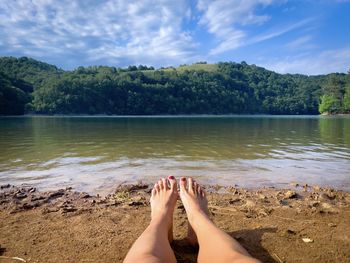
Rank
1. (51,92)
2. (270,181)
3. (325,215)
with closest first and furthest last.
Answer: (325,215)
(270,181)
(51,92)

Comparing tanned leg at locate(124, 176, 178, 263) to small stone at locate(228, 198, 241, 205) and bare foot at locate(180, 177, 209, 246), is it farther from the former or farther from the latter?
small stone at locate(228, 198, 241, 205)

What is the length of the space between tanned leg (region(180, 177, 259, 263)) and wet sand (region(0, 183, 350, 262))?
0.71 ft

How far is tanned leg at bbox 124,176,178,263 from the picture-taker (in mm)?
1687

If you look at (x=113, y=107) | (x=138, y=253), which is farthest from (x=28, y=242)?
(x=113, y=107)

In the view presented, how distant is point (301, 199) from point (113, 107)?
88278mm

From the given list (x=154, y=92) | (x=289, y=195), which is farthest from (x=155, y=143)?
(x=154, y=92)

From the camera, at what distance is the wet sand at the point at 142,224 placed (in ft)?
7.32

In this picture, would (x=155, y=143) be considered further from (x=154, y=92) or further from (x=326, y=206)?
(x=154, y=92)

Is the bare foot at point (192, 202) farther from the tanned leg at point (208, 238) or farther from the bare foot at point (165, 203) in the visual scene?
the bare foot at point (165, 203)

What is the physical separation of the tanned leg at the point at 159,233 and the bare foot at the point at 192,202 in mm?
114

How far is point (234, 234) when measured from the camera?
2582 millimetres

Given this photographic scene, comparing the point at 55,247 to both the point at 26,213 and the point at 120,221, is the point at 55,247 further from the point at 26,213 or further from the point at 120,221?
the point at 26,213

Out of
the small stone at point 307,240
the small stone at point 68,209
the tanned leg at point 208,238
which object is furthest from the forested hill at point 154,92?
the small stone at point 307,240

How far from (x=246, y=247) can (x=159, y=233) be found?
71 centimetres
